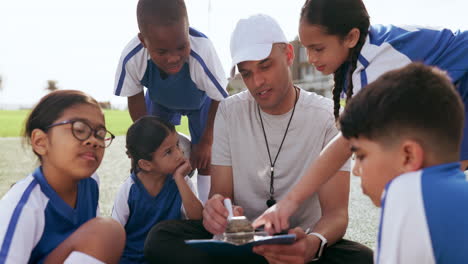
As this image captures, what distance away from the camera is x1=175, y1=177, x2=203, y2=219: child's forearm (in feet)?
7.79

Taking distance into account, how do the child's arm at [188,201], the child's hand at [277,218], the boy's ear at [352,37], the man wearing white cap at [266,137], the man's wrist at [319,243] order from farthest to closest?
the child's arm at [188,201] < the man wearing white cap at [266,137] < the boy's ear at [352,37] < the man's wrist at [319,243] < the child's hand at [277,218]

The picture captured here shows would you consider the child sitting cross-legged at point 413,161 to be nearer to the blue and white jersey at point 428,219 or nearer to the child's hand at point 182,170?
the blue and white jersey at point 428,219

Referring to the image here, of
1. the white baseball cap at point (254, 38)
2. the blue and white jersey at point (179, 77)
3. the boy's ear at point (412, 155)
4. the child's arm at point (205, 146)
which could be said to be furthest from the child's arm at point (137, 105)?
the boy's ear at point (412, 155)

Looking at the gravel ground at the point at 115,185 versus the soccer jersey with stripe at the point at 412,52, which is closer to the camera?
the soccer jersey with stripe at the point at 412,52

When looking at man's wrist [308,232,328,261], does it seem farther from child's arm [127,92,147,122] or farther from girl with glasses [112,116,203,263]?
child's arm [127,92,147,122]

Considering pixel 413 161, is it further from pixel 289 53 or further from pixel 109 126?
pixel 109 126

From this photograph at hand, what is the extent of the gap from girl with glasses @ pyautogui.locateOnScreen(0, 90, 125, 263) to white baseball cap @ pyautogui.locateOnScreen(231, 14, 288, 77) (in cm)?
76

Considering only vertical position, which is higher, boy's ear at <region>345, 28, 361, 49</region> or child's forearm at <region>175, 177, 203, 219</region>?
boy's ear at <region>345, 28, 361, 49</region>

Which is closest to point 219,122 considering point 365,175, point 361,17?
point 361,17

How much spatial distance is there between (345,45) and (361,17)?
157 mm

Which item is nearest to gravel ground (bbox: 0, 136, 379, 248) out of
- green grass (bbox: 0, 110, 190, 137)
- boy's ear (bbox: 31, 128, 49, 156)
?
boy's ear (bbox: 31, 128, 49, 156)

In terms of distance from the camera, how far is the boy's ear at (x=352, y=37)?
1966 mm

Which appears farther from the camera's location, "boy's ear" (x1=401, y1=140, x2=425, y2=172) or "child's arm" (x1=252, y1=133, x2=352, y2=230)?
"child's arm" (x1=252, y1=133, x2=352, y2=230)

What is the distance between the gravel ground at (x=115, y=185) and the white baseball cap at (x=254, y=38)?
1.12 meters
